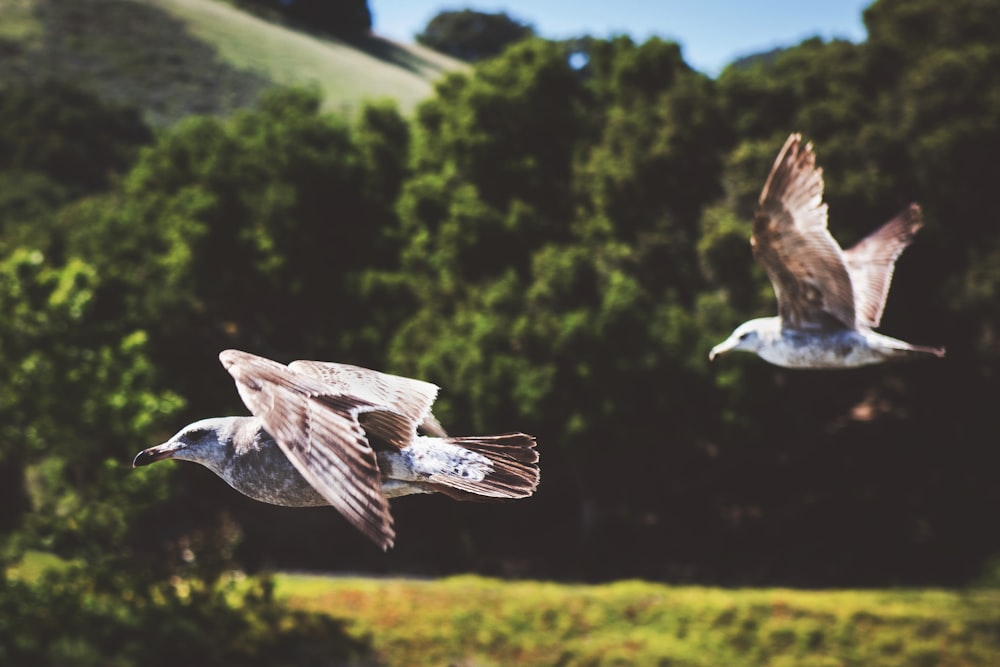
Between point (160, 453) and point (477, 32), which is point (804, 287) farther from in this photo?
point (477, 32)

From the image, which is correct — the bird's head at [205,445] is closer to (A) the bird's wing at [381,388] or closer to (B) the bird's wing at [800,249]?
(A) the bird's wing at [381,388]

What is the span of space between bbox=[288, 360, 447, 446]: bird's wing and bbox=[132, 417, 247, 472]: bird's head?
43cm

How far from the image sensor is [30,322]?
20.6 metres

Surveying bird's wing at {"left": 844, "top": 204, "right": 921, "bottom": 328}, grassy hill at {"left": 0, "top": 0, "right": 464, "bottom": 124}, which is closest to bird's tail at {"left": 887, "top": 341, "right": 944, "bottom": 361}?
bird's wing at {"left": 844, "top": 204, "right": 921, "bottom": 328}

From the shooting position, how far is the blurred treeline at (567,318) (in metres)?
21.7

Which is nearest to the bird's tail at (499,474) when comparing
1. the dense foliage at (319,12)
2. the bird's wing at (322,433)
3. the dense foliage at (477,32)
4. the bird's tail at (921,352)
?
the bird's wing at (322,433)

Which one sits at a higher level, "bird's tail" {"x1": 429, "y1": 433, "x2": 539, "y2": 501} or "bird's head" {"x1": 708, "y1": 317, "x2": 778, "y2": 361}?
"bird's head" {"x1": 708, "y1": 317, "x2": 778, "y2": 361}

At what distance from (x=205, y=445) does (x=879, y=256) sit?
6469 millimetres

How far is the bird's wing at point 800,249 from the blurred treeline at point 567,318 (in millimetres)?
12508

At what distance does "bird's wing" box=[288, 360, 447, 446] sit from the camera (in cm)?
656

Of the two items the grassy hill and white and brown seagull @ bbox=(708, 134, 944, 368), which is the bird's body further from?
the grassy hill

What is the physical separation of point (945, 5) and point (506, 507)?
1405 centimetres

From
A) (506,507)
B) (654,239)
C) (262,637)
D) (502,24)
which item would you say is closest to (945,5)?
(654,239)

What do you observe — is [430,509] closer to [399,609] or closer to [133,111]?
[399,609]
